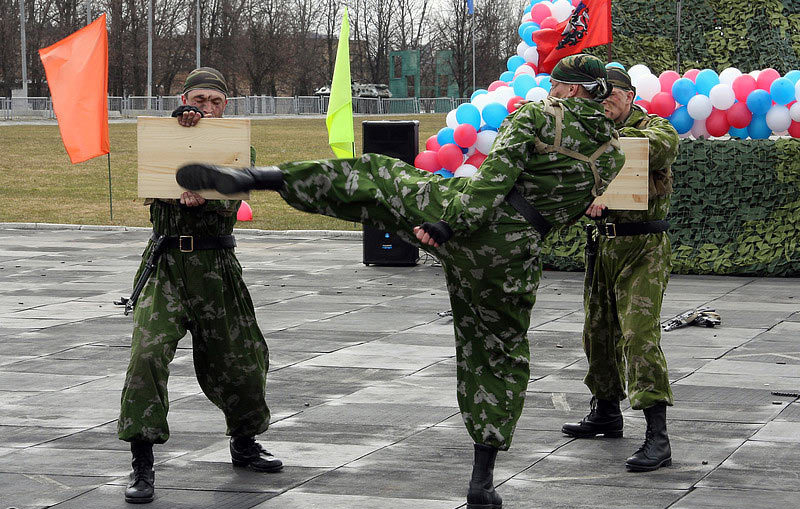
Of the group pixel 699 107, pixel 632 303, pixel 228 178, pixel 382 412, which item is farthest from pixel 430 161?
pixel 228 178

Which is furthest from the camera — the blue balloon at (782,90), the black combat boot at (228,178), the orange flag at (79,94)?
the blue balloon at (782,90)

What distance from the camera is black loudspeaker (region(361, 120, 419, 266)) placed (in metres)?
14.3

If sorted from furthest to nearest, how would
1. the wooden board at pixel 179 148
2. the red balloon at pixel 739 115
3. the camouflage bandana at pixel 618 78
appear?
1. the red balloon at pixel 739 115
2. the camouflage bandana at pixel 618 78
3. the wooden board at pixel 179 148

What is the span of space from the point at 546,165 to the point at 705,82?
7995mm

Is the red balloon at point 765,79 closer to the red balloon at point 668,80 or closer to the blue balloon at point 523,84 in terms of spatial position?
the red balloon at point 668,80

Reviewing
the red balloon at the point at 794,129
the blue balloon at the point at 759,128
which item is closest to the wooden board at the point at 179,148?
the red balloon at the point at 794,129

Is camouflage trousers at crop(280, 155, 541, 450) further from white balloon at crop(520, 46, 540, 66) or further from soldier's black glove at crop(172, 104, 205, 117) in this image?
white balloon at crop(520, 46, 540, 66)

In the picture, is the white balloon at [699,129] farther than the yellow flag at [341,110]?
No

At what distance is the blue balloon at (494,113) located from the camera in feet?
42.3

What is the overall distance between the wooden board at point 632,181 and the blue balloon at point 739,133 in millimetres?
7739

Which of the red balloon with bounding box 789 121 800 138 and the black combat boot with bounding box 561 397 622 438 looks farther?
the red balloon with bounding box 789 121 800 138

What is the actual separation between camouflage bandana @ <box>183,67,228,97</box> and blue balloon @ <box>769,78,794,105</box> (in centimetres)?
793

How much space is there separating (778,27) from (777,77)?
1.51 m

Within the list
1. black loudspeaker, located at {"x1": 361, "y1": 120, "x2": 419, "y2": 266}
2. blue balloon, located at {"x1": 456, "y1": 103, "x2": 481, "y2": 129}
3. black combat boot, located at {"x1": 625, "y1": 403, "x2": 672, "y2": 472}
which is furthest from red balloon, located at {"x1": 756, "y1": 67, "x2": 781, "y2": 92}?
black combat boot, located at {"x1": 625, "y1": 403, "x2": 672, "y2": 472}
